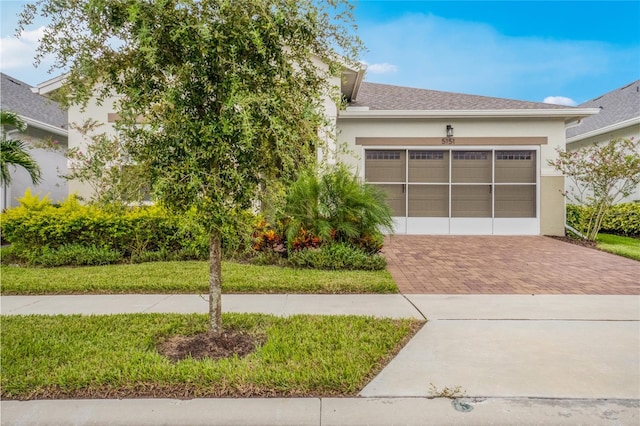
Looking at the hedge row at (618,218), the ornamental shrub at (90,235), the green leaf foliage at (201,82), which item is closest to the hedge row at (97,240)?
the ornamental shrub at (90,235)

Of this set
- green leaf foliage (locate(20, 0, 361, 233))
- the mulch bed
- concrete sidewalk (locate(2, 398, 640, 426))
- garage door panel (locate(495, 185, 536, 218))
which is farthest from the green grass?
green leaf foliage (locate(20, 0, 361, 233))

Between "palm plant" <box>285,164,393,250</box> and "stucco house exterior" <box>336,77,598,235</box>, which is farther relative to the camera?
"stucco house exterior" <box>336,77,598,235</box>

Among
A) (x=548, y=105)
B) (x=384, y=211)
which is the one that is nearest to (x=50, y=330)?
(x=384, y=211)

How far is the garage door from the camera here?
12914 millimetres

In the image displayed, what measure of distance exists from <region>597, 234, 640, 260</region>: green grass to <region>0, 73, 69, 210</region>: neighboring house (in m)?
15.2

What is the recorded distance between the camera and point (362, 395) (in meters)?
3.01

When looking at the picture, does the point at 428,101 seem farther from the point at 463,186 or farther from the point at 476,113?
the point at 463,186

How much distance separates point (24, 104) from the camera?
14195 mm

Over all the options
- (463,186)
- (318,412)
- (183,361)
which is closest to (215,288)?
(183,361)

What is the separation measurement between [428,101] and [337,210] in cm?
747

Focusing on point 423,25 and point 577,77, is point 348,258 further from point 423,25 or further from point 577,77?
point 577,77

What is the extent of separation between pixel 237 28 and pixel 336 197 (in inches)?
191

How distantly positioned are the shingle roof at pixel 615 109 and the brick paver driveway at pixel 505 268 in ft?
23.6

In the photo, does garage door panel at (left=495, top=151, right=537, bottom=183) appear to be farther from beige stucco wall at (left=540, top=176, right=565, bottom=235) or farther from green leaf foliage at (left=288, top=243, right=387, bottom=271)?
green leaf foliage at (left=288, top=243, right=387, bottom=271)
